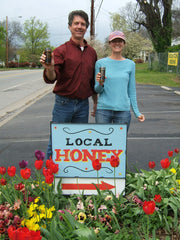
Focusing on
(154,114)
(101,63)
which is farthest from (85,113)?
(154,114)

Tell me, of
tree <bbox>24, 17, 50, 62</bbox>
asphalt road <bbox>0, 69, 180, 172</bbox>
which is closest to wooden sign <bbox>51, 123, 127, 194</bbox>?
asphalt road <bbox>0, 69, 180, 172</bbox>

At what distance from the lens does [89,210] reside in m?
2.40

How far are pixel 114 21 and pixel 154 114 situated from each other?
59.0 meters

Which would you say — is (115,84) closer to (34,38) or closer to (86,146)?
(86,146)

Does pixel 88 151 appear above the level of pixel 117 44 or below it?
below

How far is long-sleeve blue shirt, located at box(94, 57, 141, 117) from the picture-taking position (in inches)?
115

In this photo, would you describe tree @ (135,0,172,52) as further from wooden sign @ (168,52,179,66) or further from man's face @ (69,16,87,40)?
man's face @ (69,16,87,40)

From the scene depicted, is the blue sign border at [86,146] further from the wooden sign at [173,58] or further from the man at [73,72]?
the wooden sign at [173,58]

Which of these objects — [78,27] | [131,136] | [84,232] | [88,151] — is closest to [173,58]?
[131,136]

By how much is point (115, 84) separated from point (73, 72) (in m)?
0.45

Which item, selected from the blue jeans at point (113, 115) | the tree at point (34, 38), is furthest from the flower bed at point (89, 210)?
the tree at point (34, 38)

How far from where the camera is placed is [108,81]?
292 centimetres

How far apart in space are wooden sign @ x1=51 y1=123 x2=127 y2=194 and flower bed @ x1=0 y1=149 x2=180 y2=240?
120 millimetres

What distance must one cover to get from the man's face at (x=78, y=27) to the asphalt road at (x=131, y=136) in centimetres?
146
